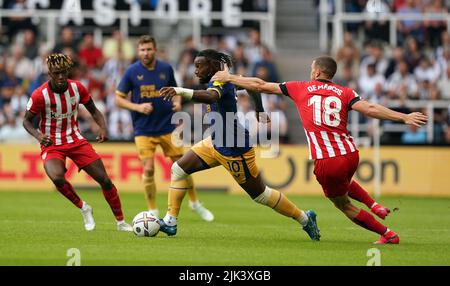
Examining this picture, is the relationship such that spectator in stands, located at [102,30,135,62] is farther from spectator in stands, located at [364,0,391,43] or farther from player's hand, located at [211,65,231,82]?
player's hand, located at [211,65,231,82]

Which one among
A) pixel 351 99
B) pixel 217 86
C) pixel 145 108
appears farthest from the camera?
pixel 145 108

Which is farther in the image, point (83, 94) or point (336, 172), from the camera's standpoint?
point (83, 94)

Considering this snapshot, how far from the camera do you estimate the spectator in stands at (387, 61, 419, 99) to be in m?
24.6

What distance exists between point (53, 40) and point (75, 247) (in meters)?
15.6

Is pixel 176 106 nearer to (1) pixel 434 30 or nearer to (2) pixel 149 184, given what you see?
(2) pixel 149 184

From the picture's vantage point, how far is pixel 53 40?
26094 millimetres

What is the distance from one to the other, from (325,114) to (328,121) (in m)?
0.09

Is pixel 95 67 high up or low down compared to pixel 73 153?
up

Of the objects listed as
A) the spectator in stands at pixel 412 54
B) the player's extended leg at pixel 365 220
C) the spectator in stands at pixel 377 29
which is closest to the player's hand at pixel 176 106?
the player's extended leg at pixel 365 220

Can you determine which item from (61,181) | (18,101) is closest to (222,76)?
(61,181)

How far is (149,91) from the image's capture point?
1572cm

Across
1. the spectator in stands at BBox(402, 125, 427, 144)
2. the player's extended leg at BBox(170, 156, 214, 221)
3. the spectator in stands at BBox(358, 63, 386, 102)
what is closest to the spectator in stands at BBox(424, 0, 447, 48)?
the spectator in stands at BBox(358, 63, 386, 102)

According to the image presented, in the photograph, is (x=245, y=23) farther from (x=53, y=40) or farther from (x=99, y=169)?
(x=99, y=169)

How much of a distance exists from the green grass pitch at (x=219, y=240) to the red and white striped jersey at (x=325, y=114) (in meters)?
1.22
